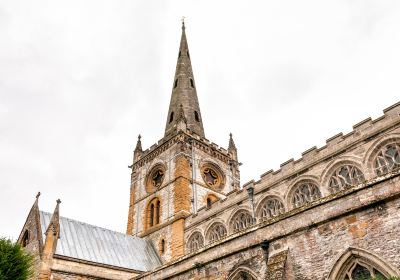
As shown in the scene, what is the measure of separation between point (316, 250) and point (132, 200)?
90.2 ft

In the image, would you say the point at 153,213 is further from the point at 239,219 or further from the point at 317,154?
the point at 317,154

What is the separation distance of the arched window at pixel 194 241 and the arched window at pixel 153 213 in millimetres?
5021

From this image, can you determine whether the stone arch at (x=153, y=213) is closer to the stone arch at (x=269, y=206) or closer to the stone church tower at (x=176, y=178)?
the stone church tower at (x=176, y=178)

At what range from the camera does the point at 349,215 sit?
29.2ft

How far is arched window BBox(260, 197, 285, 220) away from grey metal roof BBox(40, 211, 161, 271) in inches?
383

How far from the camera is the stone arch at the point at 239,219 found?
76.5 feet

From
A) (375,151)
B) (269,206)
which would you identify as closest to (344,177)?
(375,151)

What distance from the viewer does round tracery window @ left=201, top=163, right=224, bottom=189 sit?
3272 centimetres

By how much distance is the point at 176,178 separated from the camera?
30.4 meters

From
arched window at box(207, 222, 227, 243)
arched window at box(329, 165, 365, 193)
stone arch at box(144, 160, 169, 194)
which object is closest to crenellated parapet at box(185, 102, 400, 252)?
arched window at box(329, 165, 365, 193)

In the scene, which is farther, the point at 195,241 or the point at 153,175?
the point at 153,175

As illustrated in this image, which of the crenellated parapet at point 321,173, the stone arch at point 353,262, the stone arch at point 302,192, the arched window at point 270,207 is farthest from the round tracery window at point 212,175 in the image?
the stone arch at point 353,262

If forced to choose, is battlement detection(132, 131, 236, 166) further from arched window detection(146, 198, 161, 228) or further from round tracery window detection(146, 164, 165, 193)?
arched window detection(146, 198, 161, 228)

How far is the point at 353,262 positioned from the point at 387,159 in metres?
10.3
